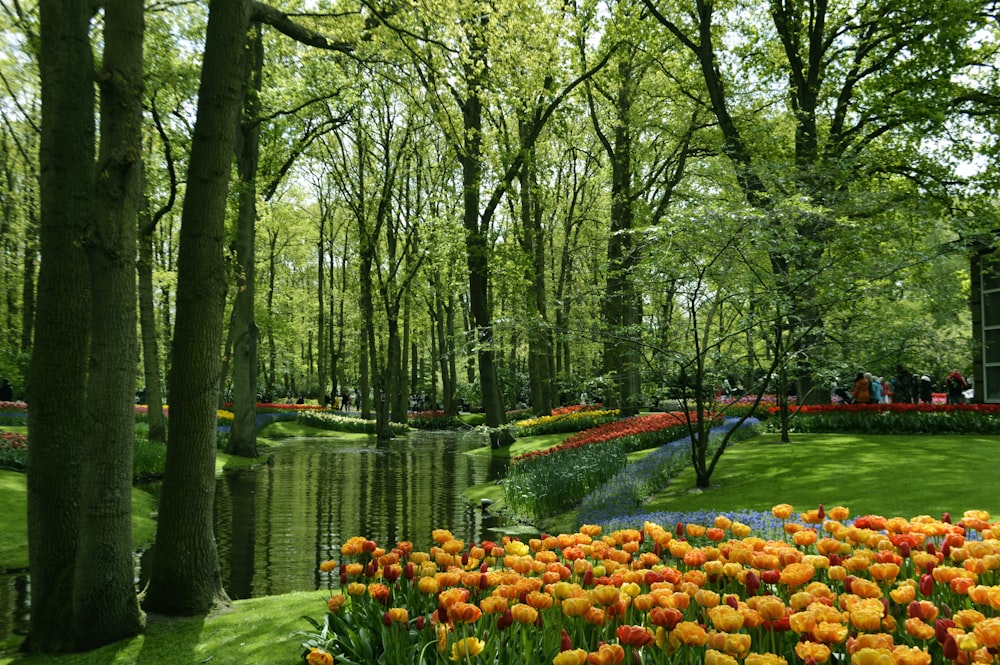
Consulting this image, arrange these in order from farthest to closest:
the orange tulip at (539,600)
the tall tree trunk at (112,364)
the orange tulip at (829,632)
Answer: the tall tree trunk at (112,364) → the orange tulip at (539,600) → the orange tulip at (829,632)

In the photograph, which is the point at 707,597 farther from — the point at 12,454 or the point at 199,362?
the point at 12,454

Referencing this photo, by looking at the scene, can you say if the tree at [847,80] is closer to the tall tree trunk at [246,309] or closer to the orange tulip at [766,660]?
the tall tree trunk at [246,309]

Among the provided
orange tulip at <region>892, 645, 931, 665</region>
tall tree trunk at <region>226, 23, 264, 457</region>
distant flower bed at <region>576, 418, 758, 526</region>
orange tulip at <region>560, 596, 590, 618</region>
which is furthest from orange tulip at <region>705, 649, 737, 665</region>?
tall tree trunk at <region>226, 23, 264, 457</region>

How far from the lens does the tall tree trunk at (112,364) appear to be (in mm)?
5160

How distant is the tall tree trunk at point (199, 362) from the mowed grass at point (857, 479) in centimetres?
649

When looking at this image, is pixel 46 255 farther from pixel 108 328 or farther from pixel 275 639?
pixel 275 639

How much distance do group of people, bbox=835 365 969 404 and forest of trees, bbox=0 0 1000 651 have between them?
6.92ft

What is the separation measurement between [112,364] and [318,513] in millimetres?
7819

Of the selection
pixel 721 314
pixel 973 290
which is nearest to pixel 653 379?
pixel 721 314

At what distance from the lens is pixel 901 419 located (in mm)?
18391

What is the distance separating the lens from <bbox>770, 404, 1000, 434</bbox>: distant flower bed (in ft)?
57.3

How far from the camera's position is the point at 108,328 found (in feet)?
17.4

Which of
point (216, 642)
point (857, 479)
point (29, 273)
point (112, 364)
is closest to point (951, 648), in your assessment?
point (216, 642)

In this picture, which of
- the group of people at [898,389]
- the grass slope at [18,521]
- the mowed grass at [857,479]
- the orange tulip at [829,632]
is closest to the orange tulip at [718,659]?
the orange tulip at [829,632]
